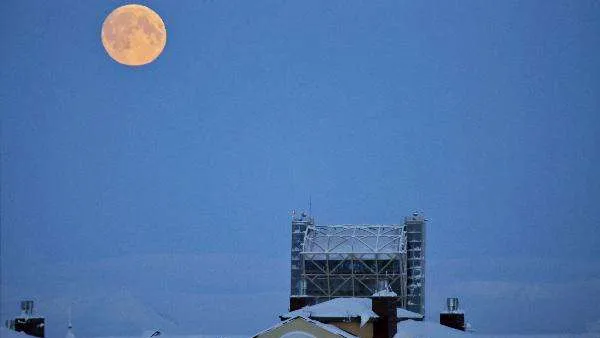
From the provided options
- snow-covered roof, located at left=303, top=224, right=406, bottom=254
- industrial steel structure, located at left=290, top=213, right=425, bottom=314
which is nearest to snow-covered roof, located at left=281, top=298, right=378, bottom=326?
industrial steel structure, located at left=290, top=213, right=425, bottom=314

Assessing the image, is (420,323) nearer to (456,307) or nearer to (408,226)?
(456,307)

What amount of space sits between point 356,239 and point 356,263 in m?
2.94

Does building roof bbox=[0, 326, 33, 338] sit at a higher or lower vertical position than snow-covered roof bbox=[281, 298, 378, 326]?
lower

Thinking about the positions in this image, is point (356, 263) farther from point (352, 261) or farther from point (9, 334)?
point (9, 334)

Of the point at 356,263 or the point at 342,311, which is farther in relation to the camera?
the point at 356,263

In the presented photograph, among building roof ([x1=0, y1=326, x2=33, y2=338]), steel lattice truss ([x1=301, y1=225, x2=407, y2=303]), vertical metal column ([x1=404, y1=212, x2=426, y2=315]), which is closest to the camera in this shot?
building roof ([x1=0, y1=326, x2=33, y2=338])

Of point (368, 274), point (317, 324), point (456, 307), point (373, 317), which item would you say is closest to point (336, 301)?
point (373, 317)

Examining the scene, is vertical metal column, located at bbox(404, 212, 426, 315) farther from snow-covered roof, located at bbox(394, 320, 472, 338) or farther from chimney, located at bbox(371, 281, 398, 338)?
chimney, located at bbox(371, 281, 398, 338)

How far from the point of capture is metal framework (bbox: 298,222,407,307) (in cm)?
13025

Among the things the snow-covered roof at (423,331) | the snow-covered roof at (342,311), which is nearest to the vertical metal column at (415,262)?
the snow-covered roof at (423,331)

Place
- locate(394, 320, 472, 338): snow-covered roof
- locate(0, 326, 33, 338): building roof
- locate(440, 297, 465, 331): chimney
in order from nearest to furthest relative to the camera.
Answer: locate(0, 326, 33, 338): building roof
locate(394, 320, 472, 338): snow-covered roof
locate(440, 297, 465, 331): chimney

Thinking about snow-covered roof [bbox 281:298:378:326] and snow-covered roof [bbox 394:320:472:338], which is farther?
snow-covered roof [bbox 394:320:472:338]

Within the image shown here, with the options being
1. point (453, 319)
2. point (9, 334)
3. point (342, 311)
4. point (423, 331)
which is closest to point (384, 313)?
point (342, 311)

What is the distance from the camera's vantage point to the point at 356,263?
131000mm
